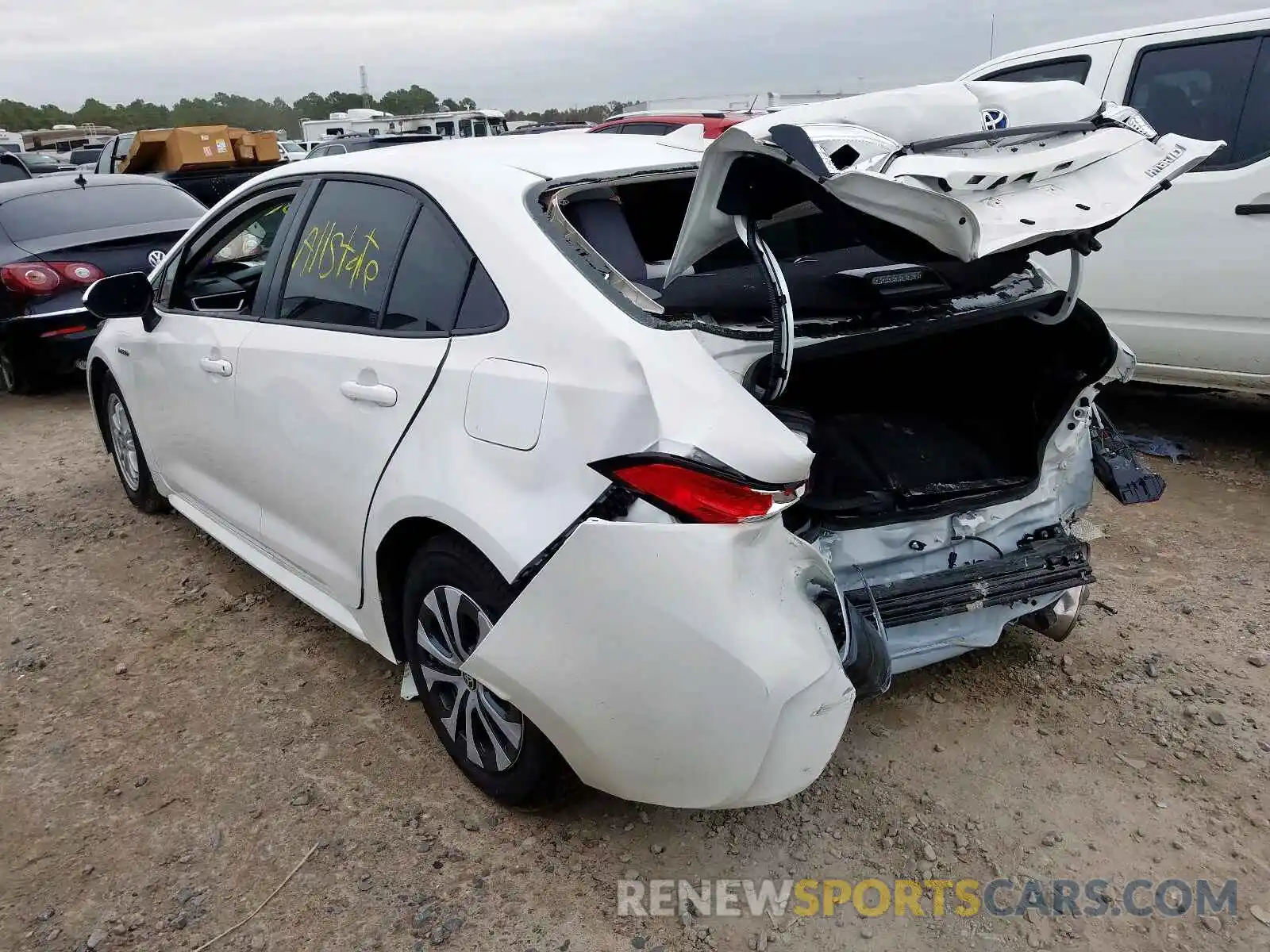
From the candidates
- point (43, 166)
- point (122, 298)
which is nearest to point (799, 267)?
point (122, 298)

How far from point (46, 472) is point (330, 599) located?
3508mm

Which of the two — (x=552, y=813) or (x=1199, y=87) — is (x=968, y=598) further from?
(x=1199, y=87)

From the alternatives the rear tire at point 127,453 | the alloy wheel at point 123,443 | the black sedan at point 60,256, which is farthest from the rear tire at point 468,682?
the black sedan at point 60,256

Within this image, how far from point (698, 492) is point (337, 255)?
156 cm

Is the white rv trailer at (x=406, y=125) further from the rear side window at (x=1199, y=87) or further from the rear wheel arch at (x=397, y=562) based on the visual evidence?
the rear wheel arch at (x=397, y=562)

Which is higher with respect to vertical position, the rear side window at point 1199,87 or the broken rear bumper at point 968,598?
the rear side window at point 1199,87

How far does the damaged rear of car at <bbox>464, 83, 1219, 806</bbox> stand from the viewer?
73.5 inches

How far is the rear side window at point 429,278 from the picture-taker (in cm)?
240

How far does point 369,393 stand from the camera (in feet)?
8.29

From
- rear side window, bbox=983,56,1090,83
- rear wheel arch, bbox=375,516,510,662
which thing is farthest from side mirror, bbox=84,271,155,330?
rear side window, bbox=983,56,1090,83

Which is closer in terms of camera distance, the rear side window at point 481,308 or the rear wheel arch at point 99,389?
the rear side window at point 481,308

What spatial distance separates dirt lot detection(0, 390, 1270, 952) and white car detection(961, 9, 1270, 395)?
1.19m

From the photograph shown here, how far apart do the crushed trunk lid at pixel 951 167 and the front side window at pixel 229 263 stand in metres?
1.73

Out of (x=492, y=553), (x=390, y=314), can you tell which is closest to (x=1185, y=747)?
(x=492, y=553)
